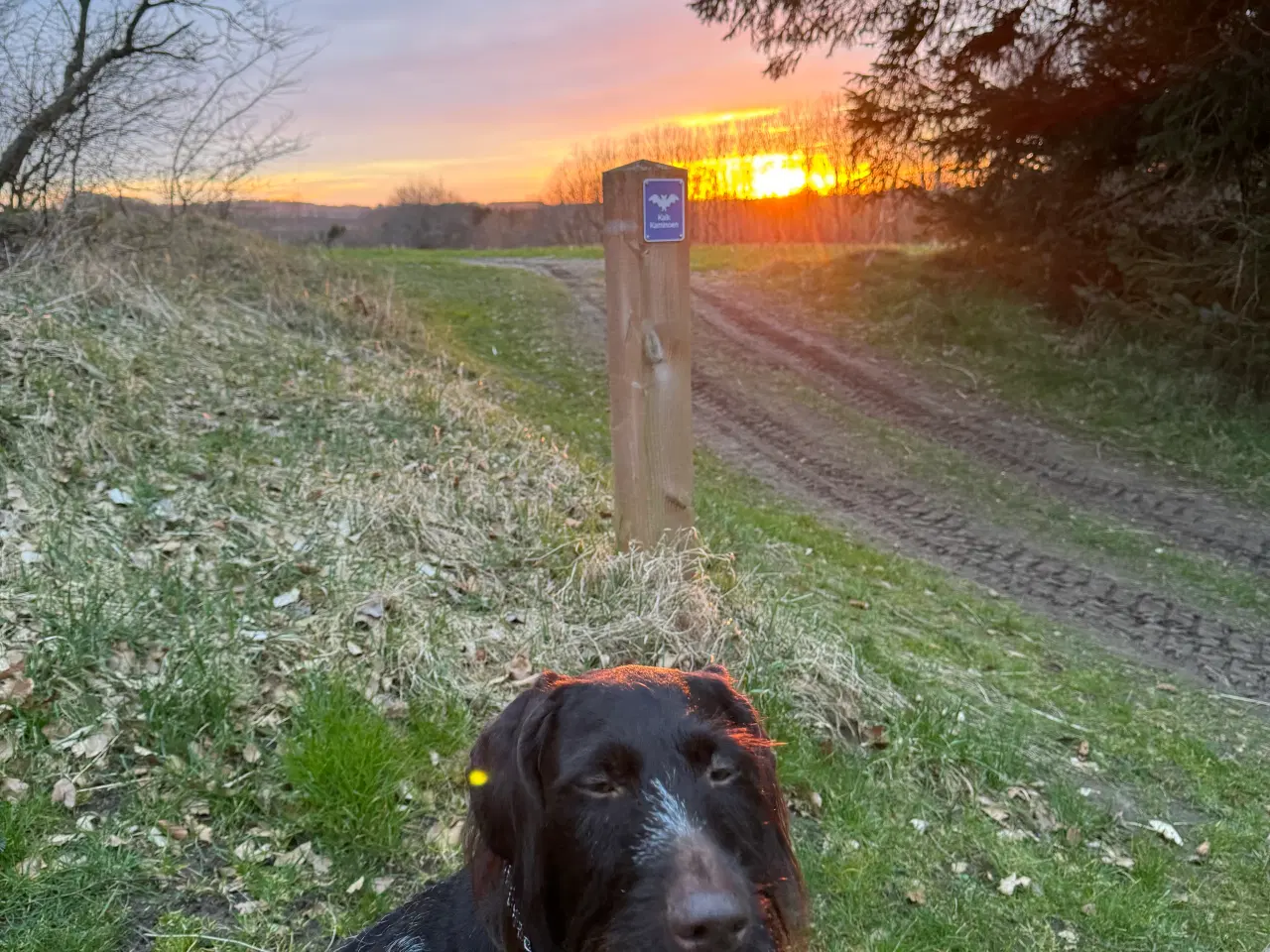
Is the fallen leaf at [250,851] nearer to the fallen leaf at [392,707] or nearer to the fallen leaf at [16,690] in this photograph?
the fallen leaf at [392,707]

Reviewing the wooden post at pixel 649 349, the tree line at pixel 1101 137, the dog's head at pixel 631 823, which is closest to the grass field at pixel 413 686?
the wooden post at pixel 649 349

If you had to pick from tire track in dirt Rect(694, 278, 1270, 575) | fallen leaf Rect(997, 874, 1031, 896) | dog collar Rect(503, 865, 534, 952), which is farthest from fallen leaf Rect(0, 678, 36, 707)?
tire track in dirt Rect(694, 278, 1270, 575)

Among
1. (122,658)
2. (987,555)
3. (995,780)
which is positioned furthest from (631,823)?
(987,555)

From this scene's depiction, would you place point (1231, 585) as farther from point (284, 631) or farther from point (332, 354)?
point (332, 354)

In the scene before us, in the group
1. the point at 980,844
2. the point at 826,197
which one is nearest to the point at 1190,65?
the point at 980,844

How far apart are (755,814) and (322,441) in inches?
220

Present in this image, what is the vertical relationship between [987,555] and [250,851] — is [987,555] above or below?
below

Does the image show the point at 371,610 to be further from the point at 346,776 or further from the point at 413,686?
the point at 346,776

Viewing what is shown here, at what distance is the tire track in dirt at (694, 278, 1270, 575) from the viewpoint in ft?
25.8

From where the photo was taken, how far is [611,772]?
1.96m

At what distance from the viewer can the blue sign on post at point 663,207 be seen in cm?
430

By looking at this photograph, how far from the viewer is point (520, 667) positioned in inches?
175

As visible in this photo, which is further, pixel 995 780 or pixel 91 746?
pixel 995 780

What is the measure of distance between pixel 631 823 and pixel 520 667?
104 inches
